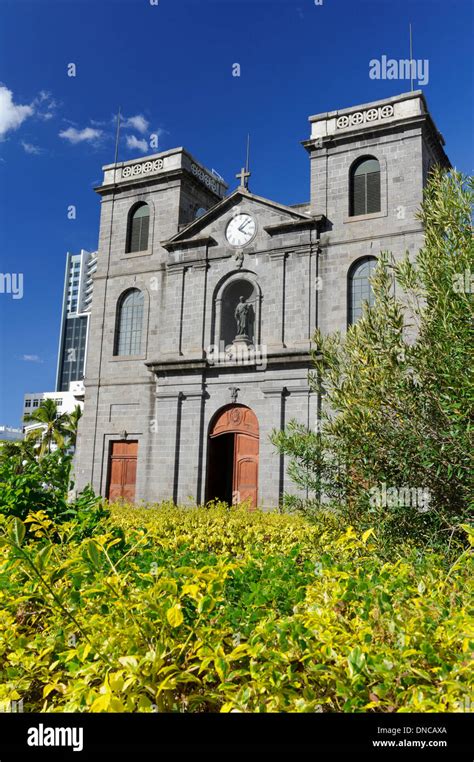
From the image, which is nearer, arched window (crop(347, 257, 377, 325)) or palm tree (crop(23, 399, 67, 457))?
arched window (crop(347, 257, 377, 325))

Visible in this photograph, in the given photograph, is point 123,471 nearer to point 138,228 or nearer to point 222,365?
point 222,365

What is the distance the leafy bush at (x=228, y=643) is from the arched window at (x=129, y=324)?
19440 mm

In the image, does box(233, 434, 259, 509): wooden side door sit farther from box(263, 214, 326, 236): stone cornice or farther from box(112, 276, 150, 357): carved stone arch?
box(263, 214, 326, 236): stone cornice

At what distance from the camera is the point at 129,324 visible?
78.3 feet

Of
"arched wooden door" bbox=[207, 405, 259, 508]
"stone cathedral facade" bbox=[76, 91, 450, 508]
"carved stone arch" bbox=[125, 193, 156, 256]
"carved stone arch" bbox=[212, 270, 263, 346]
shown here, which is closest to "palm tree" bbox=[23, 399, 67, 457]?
"stone cathedral facade" bbox=[76, 91, 450, 508]

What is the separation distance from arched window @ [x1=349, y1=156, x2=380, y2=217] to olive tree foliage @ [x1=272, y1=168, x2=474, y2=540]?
46.7 ft

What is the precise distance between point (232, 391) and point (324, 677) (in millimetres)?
17642

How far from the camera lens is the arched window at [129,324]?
23.6 metres

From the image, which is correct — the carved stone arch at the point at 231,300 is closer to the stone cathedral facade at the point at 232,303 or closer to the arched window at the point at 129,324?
the stone cathedral facade at the point at 232,303

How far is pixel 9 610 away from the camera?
4.15 m

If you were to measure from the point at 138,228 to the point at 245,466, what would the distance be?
11605 mm

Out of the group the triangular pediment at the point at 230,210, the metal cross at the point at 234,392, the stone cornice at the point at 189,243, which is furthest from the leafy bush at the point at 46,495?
the stone cornice at the point at 189,243

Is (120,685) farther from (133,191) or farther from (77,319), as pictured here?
(77,319)

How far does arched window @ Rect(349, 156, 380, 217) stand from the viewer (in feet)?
66.2
